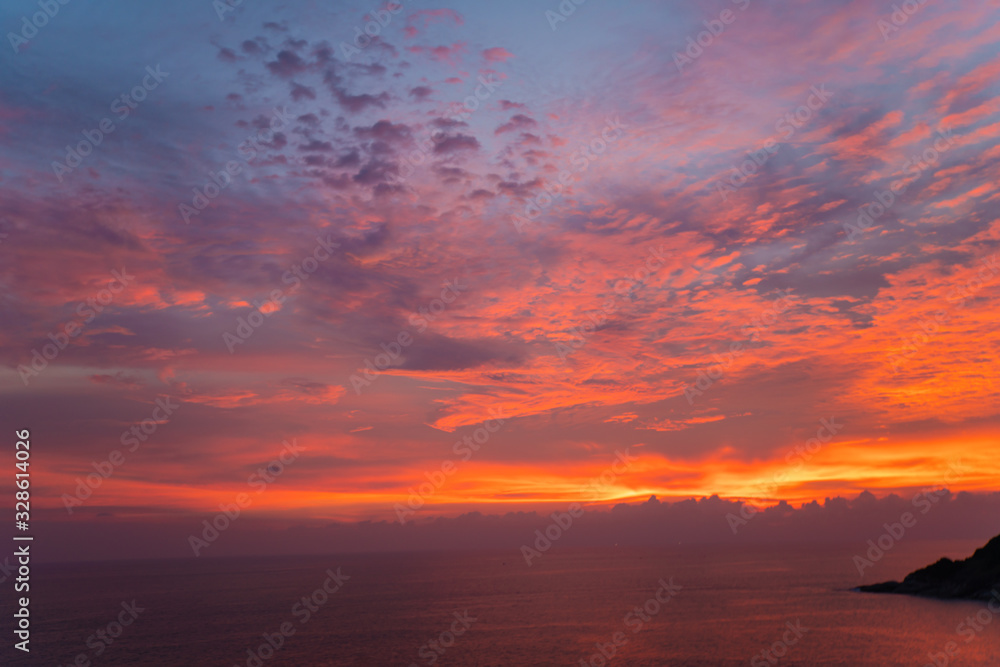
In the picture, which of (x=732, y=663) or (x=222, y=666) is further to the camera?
(x=222, y=666)

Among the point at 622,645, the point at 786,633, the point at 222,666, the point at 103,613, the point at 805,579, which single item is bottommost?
the point at 805,579

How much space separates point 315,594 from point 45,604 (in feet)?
198

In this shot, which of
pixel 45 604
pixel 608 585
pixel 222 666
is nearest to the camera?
pixel 222 666

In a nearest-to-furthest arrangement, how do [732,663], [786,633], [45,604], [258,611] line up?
[732,663] → [786,633] → [258,611] → [45,604]

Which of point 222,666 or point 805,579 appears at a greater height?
point 222,666

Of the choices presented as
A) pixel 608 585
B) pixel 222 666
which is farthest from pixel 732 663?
pixel 608 585

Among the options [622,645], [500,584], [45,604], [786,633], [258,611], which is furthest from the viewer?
[500,584]

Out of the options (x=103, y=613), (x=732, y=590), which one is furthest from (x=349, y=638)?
(x=732, y=590)

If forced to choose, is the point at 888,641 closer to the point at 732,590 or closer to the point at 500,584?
the point at 732,590

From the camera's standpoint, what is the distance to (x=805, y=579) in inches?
6491

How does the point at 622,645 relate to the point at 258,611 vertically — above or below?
below

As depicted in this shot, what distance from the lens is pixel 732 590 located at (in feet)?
456

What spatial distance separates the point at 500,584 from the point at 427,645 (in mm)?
100037

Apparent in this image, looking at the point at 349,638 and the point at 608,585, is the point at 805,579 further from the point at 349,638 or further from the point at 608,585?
the point at 349,638
